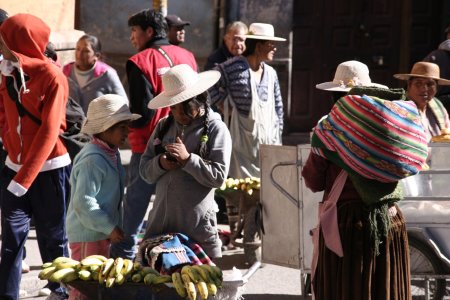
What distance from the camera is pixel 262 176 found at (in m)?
7.70

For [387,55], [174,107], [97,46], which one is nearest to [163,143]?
[174,107]

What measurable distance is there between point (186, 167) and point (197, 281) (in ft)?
2.45

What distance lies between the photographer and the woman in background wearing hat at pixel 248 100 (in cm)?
→ 929

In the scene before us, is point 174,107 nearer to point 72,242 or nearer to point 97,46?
point 72,242

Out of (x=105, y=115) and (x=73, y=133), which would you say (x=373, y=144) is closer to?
(x=105, y=115)

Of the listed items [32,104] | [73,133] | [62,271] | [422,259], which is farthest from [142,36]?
[62,271]

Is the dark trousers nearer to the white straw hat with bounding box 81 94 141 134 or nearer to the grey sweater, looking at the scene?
the white straw hat with bounding box 81 94 141 134

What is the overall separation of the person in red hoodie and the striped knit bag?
201 centimetres

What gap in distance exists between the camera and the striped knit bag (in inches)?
219

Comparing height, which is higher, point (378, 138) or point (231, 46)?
point (231, 46)

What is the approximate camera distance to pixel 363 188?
5684 mm

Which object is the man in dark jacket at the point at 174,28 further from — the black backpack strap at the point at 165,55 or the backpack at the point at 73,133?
the backpack at the point at 73,133

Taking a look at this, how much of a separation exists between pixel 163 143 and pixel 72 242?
83 cm

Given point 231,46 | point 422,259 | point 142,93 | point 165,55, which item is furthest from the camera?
point 231,46
